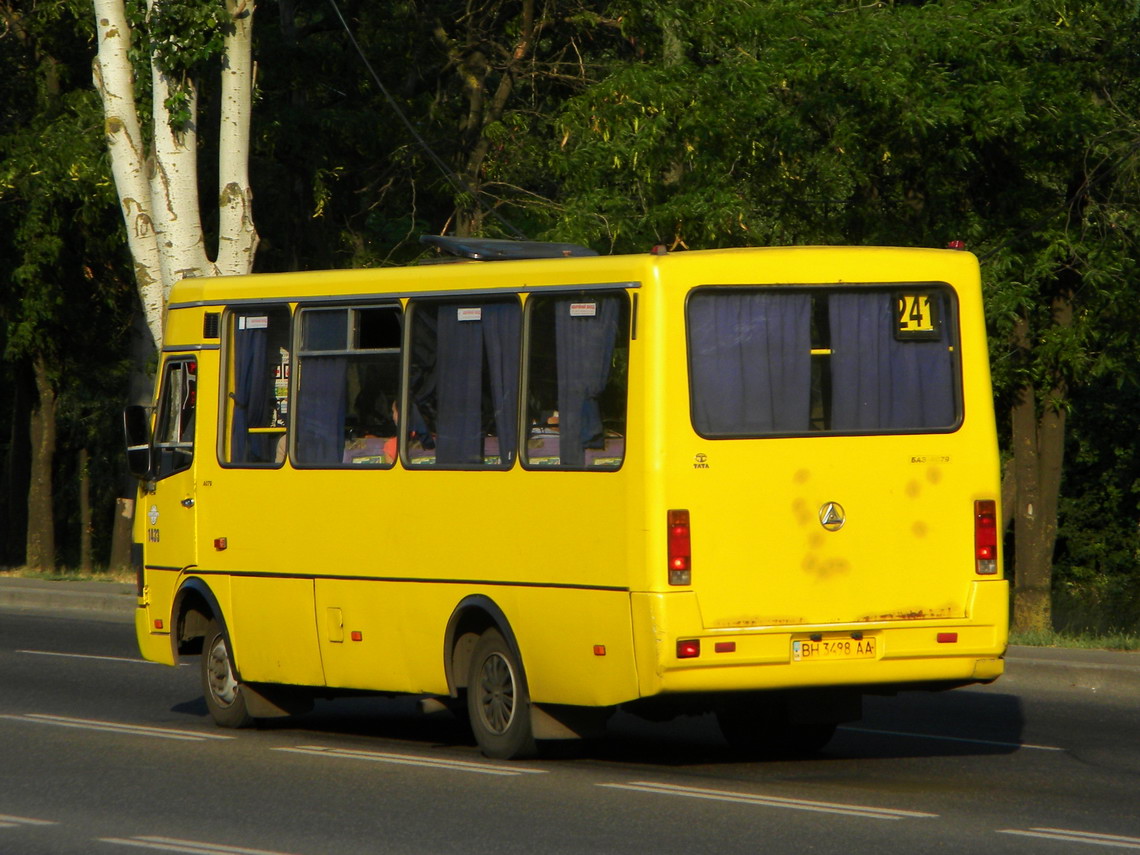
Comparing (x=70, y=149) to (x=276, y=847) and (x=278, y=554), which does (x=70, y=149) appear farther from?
(x=276, y=847)

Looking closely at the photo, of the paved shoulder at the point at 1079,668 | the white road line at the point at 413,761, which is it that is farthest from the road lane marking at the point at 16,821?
the paved shoulder at the point at 1079,668

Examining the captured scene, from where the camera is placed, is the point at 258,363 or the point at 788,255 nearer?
the point at 788,255

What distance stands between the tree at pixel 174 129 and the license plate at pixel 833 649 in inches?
464

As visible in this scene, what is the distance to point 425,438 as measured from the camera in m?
10.9

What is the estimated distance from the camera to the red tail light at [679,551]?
955 centimetres

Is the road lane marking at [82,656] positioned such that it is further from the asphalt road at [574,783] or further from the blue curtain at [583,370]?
the blue curtain at [583,370]

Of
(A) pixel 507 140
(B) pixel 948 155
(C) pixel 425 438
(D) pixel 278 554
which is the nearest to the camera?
(C) pixel 425 438

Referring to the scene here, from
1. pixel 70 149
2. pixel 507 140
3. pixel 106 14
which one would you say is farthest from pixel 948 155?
pixel 70 149

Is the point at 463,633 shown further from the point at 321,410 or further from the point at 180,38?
the point at 180,38

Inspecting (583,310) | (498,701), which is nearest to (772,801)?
(498,701)

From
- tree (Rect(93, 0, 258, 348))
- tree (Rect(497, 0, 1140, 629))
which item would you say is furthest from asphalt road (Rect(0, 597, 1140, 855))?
tree (Rect(93, 0, 258, 348))

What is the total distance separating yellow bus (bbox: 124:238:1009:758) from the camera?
969cm

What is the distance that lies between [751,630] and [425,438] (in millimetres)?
2184

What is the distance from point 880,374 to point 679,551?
56.8 inches
